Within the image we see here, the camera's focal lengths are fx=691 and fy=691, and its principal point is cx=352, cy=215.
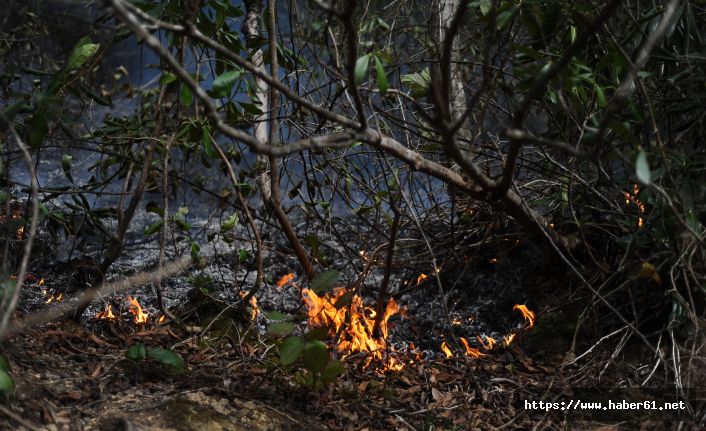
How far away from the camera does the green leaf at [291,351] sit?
2.33 metres

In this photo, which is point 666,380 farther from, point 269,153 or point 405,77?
point 269,153

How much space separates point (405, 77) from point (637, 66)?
131 cm

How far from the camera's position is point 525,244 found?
3885 mm

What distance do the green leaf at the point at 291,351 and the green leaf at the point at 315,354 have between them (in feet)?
0.08

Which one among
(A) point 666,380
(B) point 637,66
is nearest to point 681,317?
(A) point 666,380

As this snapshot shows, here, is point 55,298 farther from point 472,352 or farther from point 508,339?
point 508,339

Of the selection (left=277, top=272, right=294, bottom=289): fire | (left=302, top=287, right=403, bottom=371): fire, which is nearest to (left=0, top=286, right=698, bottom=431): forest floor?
(left=302, top=287, right=403, bottom=371): fire

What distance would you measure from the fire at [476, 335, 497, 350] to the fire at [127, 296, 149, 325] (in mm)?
1616

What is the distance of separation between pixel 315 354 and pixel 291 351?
0.09 meters

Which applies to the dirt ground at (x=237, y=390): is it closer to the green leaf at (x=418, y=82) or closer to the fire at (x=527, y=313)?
the fire at (x=527, y=313)

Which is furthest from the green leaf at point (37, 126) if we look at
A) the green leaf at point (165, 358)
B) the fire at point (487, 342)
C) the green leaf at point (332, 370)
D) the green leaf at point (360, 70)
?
the fire at point (487, 342)

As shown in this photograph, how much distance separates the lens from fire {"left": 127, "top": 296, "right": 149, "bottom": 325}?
10.7 feet

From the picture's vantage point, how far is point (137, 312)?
3336 millimetres

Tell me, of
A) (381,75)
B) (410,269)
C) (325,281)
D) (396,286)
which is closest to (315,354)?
(325,281)
